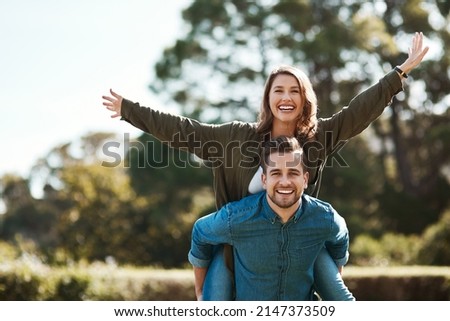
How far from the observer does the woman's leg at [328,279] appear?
3215 millimetres

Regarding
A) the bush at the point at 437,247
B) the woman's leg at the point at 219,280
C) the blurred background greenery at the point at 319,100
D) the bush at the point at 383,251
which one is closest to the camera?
the woman's leg at the point at 219,280

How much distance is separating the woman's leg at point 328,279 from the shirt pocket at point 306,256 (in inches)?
2.7

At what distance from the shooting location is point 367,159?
24.9m

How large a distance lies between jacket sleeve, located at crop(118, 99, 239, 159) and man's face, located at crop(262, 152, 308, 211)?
40 cm

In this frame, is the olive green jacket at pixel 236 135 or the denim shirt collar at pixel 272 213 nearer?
the denim shirt collar at pixel 272 213

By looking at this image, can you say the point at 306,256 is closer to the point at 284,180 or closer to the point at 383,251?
the point at 284,180

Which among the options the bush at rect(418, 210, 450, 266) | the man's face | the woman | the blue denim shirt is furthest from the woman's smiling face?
the bush at rect(418, 210, 450, 266)

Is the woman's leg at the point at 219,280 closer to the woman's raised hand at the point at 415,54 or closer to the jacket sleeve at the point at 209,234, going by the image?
the jacket sleeve at the point at 209,234

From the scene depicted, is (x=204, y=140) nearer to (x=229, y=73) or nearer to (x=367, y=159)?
(x=229, y=73)

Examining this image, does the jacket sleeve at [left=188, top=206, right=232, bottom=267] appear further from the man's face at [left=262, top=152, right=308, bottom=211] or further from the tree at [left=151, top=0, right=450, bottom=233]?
the tree at [left=151, top=0, right=450, bottom=233]

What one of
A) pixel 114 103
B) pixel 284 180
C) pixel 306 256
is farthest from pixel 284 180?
pixel 114 103

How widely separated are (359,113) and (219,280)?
3.66 ft

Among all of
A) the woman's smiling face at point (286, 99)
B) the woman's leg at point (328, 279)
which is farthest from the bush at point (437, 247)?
the woman's smiling face at point (286, 99)
